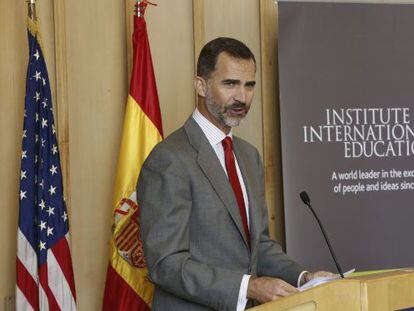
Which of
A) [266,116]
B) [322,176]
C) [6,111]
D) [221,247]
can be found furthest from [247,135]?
[221,247]

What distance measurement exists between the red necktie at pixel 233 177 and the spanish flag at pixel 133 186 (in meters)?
0.88

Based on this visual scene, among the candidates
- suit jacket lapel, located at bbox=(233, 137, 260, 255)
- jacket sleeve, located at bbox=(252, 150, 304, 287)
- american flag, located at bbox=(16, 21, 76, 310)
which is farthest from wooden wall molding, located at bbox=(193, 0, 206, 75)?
jacket sleeve, located at bbox=(252, 150, 304, 287)

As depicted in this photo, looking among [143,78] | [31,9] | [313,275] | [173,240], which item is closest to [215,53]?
[173,240]

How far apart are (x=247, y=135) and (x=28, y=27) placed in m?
1.22

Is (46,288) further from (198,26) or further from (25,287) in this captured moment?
(198,26)

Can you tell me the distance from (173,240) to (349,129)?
1.71 m

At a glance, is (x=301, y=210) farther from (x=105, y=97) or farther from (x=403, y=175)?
(x=105, y=97)

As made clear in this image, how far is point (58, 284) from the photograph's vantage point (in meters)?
3.04

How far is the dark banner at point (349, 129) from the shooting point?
3461 millimetres

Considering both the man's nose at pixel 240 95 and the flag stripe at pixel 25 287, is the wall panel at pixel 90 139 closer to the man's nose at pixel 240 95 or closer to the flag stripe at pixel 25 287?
the flag stripe at pixel 25 287

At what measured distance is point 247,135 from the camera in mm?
3668

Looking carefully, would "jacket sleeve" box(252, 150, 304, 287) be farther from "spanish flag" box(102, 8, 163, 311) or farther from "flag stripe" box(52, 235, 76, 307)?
"flag stripe" box(52, 235, 76, 307)

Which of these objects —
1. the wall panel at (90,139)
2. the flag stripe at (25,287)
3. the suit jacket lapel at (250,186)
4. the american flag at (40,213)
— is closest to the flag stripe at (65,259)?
the american flag at (40,213)

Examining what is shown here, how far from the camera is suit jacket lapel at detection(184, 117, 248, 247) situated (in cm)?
220
